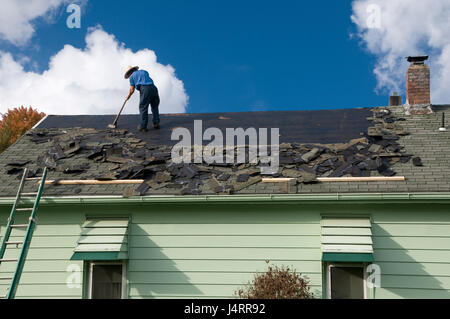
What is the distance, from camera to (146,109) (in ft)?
41.4

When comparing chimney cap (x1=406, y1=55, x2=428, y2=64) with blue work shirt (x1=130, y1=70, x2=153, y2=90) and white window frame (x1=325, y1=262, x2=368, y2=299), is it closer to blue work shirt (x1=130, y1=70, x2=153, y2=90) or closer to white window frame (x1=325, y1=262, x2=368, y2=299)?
blue work shirt (x1=130, y1=70, x2=153, y2=90)

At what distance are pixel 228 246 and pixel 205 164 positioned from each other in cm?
212

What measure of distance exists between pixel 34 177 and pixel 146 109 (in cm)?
→ 359

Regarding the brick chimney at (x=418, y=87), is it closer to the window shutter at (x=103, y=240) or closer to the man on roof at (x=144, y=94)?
the man on roof at (x=144, y=94)

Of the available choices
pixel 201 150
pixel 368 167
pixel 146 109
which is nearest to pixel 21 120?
pixel 146 109

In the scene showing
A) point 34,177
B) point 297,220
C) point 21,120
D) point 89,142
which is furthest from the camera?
point 21,120

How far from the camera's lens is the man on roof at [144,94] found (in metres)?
12.5

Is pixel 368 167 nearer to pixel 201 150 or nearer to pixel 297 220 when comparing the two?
pixel 297 220

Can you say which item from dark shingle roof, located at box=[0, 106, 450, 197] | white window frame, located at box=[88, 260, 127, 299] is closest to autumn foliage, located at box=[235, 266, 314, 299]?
dark shingle roof, located at box=[0, 106, 450, 197]

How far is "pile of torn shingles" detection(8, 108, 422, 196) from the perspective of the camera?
9.23 metres

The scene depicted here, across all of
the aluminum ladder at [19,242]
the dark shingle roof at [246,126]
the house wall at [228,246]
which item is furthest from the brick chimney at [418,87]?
the aluminum ladder at [19,242]

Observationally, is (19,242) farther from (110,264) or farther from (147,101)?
(147,101)

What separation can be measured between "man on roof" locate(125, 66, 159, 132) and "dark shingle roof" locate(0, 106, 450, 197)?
0.34m
